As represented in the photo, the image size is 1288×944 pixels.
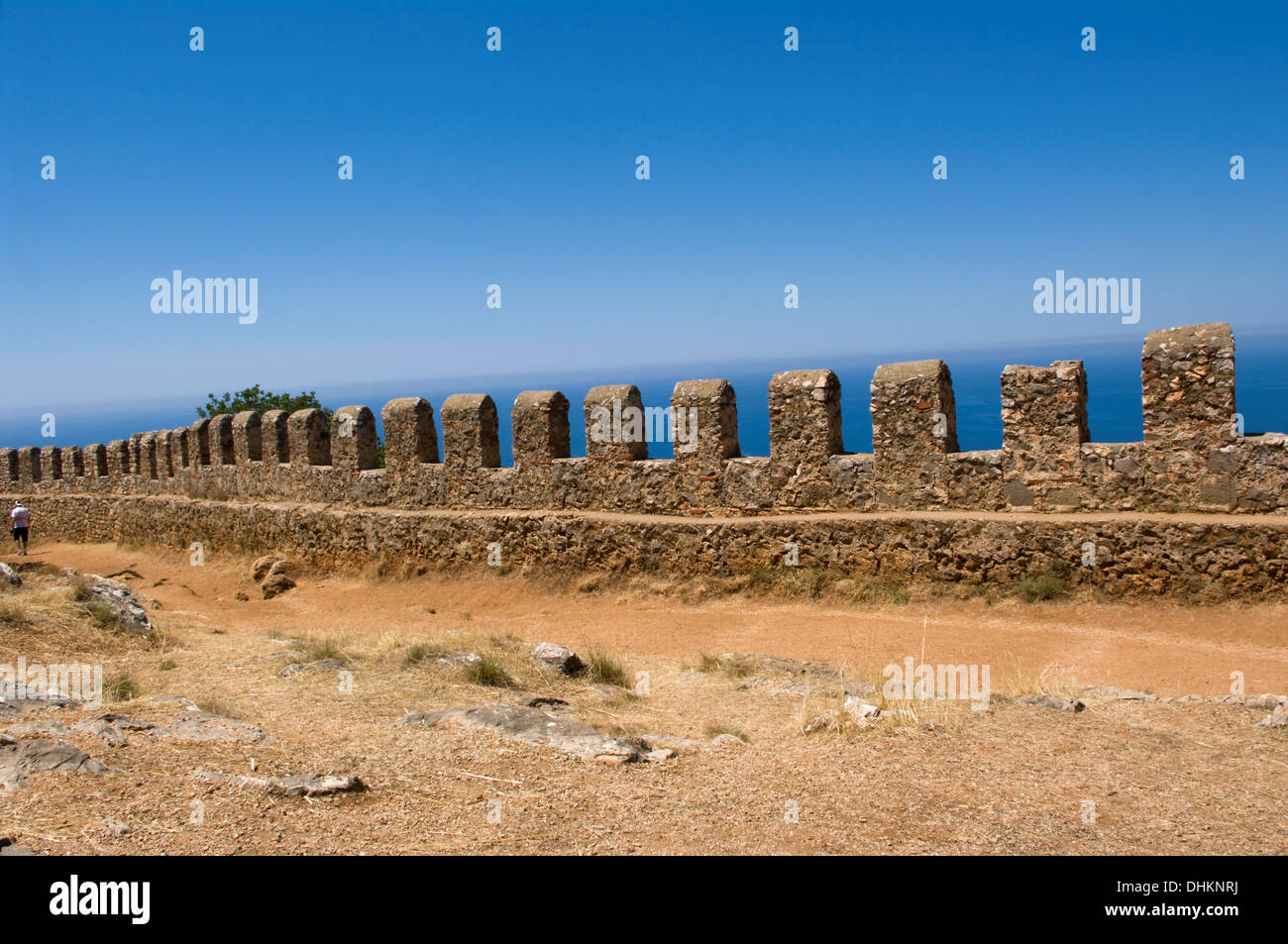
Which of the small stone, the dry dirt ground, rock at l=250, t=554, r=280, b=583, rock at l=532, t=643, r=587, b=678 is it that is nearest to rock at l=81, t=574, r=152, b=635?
the dry dirt ground

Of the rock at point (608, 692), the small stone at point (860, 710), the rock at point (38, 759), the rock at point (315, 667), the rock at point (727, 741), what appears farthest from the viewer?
the rock at point (315, 667)

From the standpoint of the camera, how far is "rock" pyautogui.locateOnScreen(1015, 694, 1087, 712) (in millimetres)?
4906

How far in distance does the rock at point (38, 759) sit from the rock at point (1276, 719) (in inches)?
210

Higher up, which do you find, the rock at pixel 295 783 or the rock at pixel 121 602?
the rock at pixel 121 602

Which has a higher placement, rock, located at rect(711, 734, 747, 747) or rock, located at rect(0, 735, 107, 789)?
rock, located at rect(0, 735, 107, 789)

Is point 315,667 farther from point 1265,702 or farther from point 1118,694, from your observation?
point 1265,702

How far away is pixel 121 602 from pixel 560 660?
387 cm

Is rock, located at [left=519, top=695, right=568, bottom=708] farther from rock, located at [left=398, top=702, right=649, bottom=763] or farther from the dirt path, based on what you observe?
the dirt path

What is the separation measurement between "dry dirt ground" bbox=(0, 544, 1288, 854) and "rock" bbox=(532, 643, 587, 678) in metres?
0.11

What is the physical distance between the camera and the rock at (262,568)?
1251cm

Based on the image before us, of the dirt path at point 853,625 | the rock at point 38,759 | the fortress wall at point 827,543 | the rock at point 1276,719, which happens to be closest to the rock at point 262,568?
the fortress wall at point 827,543

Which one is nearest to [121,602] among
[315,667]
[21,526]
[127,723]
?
[315,667]

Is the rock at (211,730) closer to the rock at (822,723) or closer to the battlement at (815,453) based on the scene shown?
the rock at (822,723)

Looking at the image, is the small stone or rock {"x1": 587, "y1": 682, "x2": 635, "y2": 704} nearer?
the small stone
